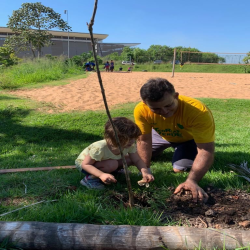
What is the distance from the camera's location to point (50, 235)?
1.49m

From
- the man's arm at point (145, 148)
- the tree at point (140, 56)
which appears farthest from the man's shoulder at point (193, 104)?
the tree at point (140, 56)

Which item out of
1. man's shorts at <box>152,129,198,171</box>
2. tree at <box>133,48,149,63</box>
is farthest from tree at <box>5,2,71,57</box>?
man's shorts at <box>152,129,198,171</box>

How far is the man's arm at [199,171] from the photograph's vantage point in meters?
A: 2.11

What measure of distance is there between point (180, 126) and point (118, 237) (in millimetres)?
1544

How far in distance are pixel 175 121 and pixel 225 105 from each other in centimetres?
508

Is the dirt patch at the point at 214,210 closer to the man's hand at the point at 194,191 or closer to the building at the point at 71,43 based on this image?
the man's hand at the point at 194,191

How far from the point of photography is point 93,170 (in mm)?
2383

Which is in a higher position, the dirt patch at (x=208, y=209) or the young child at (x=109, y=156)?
the young child at (x=109, y=156)

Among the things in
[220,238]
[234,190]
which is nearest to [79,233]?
[220,238]

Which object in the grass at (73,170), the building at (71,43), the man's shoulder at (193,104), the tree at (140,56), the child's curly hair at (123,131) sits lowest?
the grass at (73,170)

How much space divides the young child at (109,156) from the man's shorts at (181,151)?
0.72 metres

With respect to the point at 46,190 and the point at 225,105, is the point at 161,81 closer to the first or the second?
the point at 46,190

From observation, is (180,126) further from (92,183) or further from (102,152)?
(92,183)

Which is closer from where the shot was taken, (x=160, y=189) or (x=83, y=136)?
(x=160, y=189)
